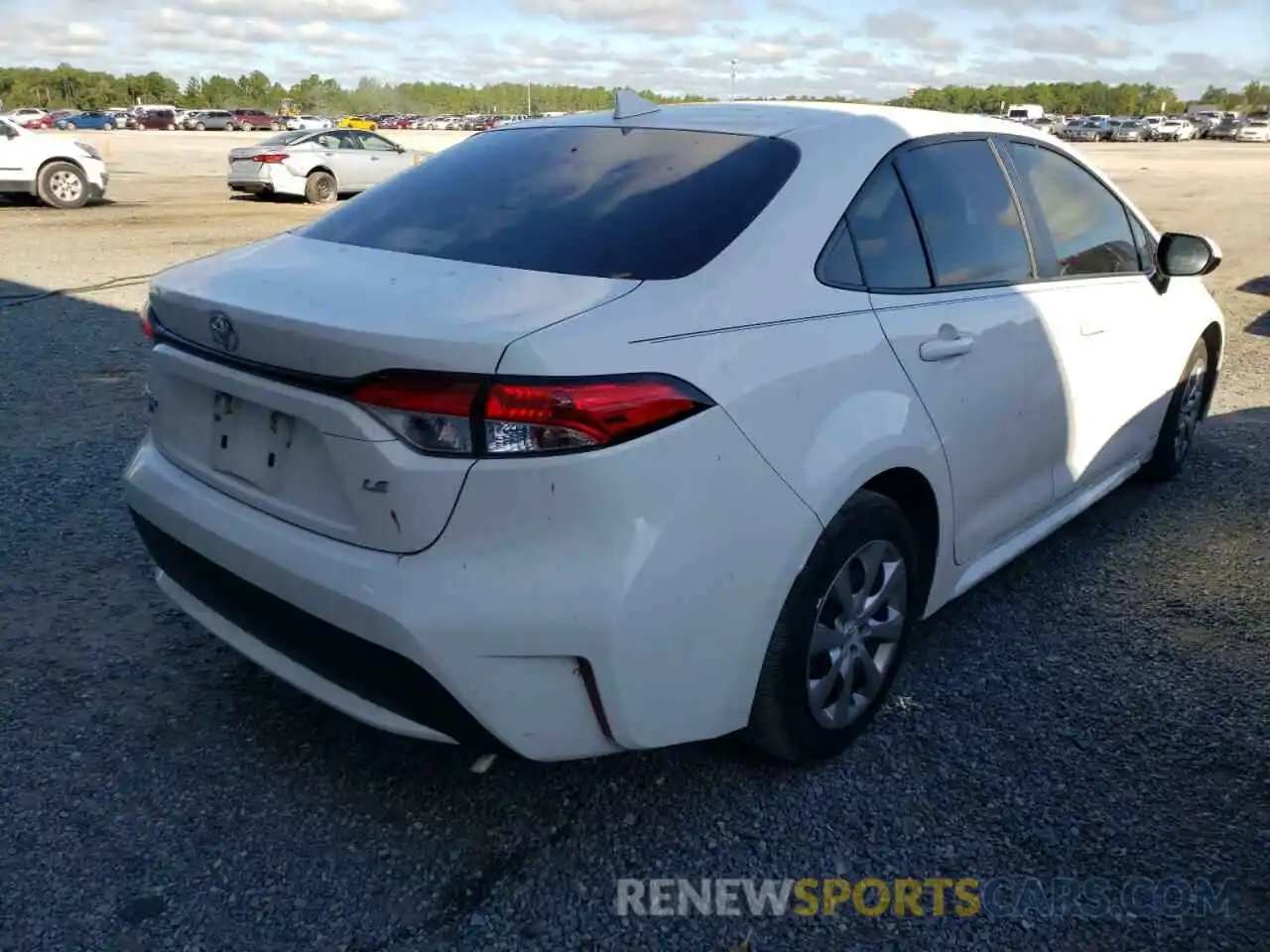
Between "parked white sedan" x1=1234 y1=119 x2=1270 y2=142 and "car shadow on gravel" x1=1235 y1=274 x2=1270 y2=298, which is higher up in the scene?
"parked white sedan" x1=1234 y1=119 x2=1270 y2=142

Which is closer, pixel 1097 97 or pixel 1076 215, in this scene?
pixel 1076 215

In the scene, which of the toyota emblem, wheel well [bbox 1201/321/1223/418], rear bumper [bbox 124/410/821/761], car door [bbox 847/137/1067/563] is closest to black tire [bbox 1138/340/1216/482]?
wheel well [bbox 1201/321/1223/418]

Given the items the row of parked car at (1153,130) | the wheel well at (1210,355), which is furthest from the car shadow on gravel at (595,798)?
the row of parked car at (1153,130)

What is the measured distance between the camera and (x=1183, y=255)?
4125mm

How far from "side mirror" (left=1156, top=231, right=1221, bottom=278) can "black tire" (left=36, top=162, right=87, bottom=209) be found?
1731cm

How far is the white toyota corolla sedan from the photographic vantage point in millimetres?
2053

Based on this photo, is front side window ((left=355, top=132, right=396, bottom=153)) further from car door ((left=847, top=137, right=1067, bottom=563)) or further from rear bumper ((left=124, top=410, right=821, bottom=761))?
rear bumper ((left=124, top=410, right=821, bottom=761))

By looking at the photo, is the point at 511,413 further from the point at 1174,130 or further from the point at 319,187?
the point at 1174,130

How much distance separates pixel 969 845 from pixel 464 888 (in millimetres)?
1191

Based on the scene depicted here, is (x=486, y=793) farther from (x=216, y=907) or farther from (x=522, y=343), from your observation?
(x=522, y=343)

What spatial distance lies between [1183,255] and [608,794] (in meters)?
3.14

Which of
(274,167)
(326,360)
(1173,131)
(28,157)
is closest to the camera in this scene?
(326,360)

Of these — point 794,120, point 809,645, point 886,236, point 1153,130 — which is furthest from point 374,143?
point 1153,130

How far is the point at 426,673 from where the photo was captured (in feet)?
6.95
